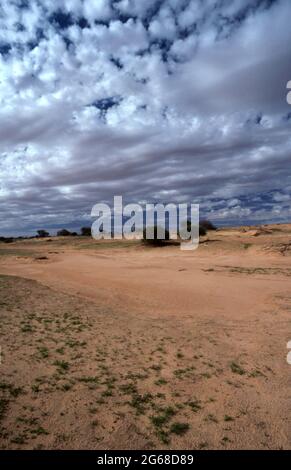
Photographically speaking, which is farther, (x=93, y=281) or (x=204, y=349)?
(x=93, y=281)

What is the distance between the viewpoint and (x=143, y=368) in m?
6.93

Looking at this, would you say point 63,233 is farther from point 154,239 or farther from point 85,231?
point 154,239

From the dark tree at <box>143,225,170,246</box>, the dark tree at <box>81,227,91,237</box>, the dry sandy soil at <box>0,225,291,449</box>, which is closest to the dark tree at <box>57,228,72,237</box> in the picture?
the dark tree at <box>81,227,91,237</box>

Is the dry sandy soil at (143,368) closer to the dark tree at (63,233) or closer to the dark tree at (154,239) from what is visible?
the dark tree at (154,239)

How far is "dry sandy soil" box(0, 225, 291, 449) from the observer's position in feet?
16.0

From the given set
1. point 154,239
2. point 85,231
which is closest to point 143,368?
point 154,239

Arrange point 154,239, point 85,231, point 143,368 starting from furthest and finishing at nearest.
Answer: point 85,231, point 154,239, point 143,368

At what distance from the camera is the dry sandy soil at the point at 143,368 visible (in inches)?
191

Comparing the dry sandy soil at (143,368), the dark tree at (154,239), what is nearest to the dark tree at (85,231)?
the dark tree at (154,239)

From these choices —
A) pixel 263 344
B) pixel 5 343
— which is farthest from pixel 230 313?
pixel 5 343

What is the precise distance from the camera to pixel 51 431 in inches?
184

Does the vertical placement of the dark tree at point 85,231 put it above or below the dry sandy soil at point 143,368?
above

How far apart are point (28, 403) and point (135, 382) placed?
1.93 meters
